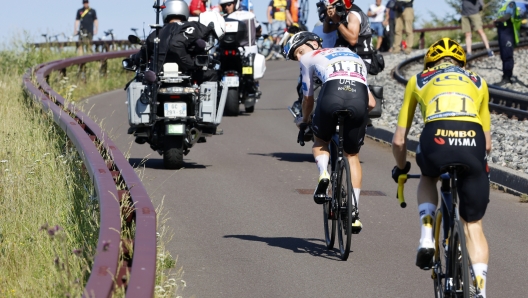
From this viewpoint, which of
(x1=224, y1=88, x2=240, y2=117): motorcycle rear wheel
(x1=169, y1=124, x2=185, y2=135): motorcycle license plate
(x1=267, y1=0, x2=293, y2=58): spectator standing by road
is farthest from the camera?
(x1=267, y1=0, x2=293, y2=58): spectator standing by road

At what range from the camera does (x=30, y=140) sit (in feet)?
40.1

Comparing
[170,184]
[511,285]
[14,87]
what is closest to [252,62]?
[14,87]

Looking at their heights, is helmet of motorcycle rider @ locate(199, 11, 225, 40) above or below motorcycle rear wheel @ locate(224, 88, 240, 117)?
above

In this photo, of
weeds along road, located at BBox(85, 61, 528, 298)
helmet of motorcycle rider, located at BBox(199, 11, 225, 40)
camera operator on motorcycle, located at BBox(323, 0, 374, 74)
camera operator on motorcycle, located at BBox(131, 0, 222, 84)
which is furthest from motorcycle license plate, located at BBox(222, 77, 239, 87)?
camera operator on motorcycle, located at BBox(323, 0, 374, 74)

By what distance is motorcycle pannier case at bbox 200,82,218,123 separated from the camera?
45.1ft

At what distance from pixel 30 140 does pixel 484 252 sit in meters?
7.14

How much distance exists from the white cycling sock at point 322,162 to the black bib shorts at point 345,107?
195 millimetres

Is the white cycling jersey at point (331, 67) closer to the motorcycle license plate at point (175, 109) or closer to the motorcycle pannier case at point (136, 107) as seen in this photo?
the motorcycle license plate at point (175, 109)

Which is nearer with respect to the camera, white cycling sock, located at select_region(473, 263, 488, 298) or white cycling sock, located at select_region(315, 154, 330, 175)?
white cycling sock, located at select_region(473, 263, 488, 298)

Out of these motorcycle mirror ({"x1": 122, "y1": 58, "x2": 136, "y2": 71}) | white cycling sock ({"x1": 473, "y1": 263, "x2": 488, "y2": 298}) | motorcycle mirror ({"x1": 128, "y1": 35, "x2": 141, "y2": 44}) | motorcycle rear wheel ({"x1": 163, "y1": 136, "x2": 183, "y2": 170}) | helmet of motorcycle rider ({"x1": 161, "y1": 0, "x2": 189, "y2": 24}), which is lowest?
motorcycle rear wheel ({"x1": 163, "y1": 136, "x2": 183, "y2": 170})

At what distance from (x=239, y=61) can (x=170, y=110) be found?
7351 mm

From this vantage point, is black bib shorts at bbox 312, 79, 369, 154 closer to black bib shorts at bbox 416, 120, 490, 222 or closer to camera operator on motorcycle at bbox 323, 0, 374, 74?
black bib shorts at bbox 416, 120, 490, 222

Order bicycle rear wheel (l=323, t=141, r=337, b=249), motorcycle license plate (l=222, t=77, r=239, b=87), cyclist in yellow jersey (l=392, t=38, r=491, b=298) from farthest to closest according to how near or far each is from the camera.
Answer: motorcycle license plate (l=222, t=77, r=239, b=87) → bicycle rear wheel (l=323, t=141, r=337, b=249) → cyclist in yellow jersey (l=392, t=38, r=491, b=298)

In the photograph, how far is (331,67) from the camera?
8.73m
